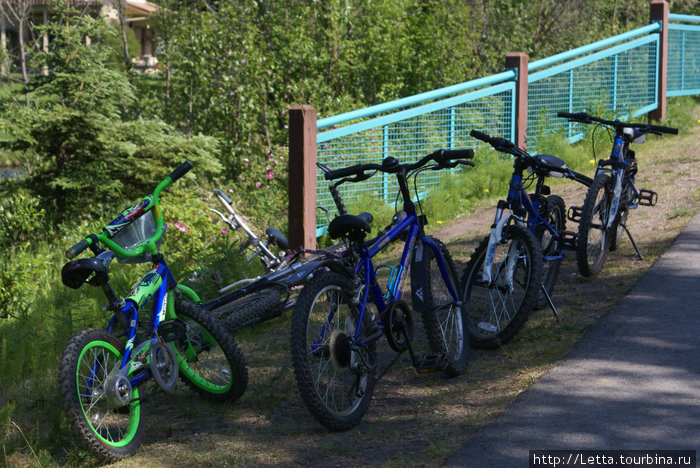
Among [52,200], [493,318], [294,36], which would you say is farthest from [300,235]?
[294,36]

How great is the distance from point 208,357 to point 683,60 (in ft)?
40.2

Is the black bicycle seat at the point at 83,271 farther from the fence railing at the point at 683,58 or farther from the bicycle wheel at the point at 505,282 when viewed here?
the fence railing at the point at 683,58

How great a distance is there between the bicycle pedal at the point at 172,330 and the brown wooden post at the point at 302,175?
2787 millimetres

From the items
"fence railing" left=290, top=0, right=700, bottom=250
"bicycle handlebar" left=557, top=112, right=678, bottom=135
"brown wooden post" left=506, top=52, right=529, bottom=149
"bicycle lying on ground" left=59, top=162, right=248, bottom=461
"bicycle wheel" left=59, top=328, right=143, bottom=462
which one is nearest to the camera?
"bicycle wheel" left=59, top=328, right=143, bottom=462

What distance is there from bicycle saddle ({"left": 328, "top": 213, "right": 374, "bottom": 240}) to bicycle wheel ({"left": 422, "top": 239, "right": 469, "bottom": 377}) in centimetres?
54

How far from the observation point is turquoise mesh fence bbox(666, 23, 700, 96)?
14211mm

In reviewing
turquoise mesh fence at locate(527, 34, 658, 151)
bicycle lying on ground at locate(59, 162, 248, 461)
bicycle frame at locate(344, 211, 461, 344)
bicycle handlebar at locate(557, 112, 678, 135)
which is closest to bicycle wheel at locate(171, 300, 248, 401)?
bicycle lying on ground at locate(59, 162, 248, 461)

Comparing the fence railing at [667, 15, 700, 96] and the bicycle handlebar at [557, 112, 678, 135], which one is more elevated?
the fence railing at [667, 15, 700, 96]

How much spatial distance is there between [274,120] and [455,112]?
11.2 ft

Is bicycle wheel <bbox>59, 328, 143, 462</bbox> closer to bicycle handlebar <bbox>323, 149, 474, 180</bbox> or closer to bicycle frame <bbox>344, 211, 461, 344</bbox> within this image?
bicycle frame <bbox>344, 211, 461, 344</bbox>

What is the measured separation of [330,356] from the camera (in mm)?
4309

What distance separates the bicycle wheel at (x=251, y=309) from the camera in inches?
224

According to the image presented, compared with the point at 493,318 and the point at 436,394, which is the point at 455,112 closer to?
the point at 493,318

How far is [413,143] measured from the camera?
9.23 metres
